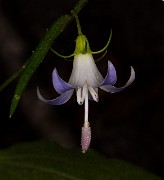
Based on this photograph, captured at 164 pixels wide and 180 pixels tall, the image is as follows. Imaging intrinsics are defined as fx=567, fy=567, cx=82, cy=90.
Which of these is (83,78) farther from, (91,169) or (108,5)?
(108,5)

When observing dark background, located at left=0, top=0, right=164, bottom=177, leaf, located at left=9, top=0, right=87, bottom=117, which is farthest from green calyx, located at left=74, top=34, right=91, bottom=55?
dark background, located at left=0, top=0, right=164, bottom=177

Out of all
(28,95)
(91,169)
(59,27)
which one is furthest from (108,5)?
(59,27)

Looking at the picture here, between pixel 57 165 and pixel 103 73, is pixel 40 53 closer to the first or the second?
pixel 57 165

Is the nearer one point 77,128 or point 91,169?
point 91,169

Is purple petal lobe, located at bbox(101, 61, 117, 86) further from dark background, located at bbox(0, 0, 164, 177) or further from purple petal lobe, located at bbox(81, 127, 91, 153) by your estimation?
dark background, located at bbox(0, 0, 164, 177)

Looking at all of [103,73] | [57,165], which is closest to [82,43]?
[57,165]

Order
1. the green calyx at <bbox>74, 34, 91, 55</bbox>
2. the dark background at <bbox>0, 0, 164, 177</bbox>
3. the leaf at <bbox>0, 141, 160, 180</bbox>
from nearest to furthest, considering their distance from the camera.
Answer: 1. the green calyx at <bbox>74, 34, 91, 55</bbox>
2. the leaf at <bbox>0, 141, 160, 180</bbox>
3. the dark background at <bbox>0, 0, 164, 177</bbox>

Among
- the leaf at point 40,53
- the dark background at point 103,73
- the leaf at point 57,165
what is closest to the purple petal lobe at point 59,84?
the leaf at point 40,53
